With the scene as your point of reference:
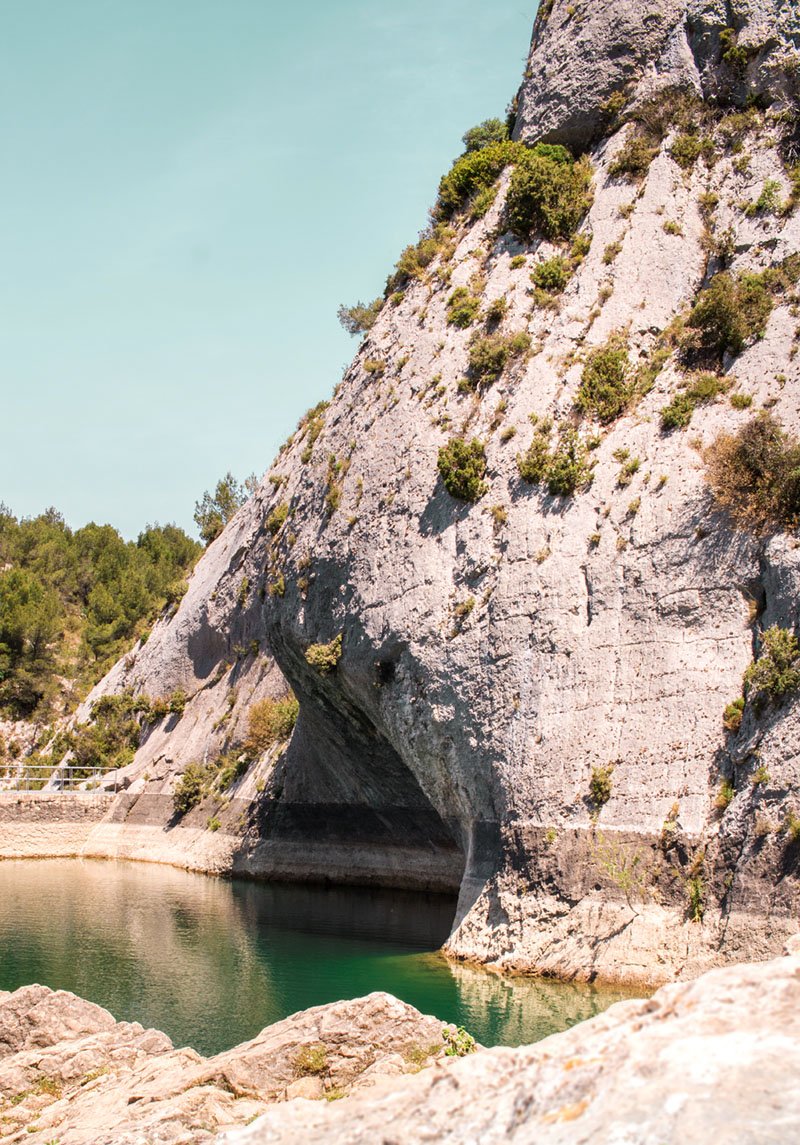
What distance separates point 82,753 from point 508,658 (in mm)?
46669

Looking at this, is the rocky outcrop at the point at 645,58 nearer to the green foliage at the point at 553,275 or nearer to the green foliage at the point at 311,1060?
the green foliage at the point at 553,275

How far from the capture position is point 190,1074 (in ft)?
48.7

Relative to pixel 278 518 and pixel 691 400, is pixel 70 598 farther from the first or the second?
pixel 691 400

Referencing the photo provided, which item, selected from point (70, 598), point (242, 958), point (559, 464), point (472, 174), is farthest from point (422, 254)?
point (70, 598)

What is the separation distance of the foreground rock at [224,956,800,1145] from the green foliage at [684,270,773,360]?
28313 mm

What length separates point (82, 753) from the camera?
68.8m

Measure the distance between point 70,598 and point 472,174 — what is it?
74.4m

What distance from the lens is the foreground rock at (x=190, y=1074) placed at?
1305 cm

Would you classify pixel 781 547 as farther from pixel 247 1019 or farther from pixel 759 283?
pixel 247 1019

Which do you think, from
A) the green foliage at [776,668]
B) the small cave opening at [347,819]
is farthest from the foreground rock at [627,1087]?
the small cave opening at [347,819]

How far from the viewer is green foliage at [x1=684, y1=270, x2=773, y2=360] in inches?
1237

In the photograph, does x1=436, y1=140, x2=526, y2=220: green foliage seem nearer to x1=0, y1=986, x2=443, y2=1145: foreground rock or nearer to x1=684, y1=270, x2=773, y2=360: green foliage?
x1=684, y1=270, x2=773, y2=360: green foliage

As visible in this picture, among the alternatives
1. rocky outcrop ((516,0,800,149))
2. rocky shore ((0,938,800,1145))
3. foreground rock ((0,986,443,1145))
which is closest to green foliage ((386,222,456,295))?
rocky outcrop ((516,0,800,149))

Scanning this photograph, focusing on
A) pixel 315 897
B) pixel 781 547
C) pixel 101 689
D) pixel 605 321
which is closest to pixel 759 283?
pixel 605 321
